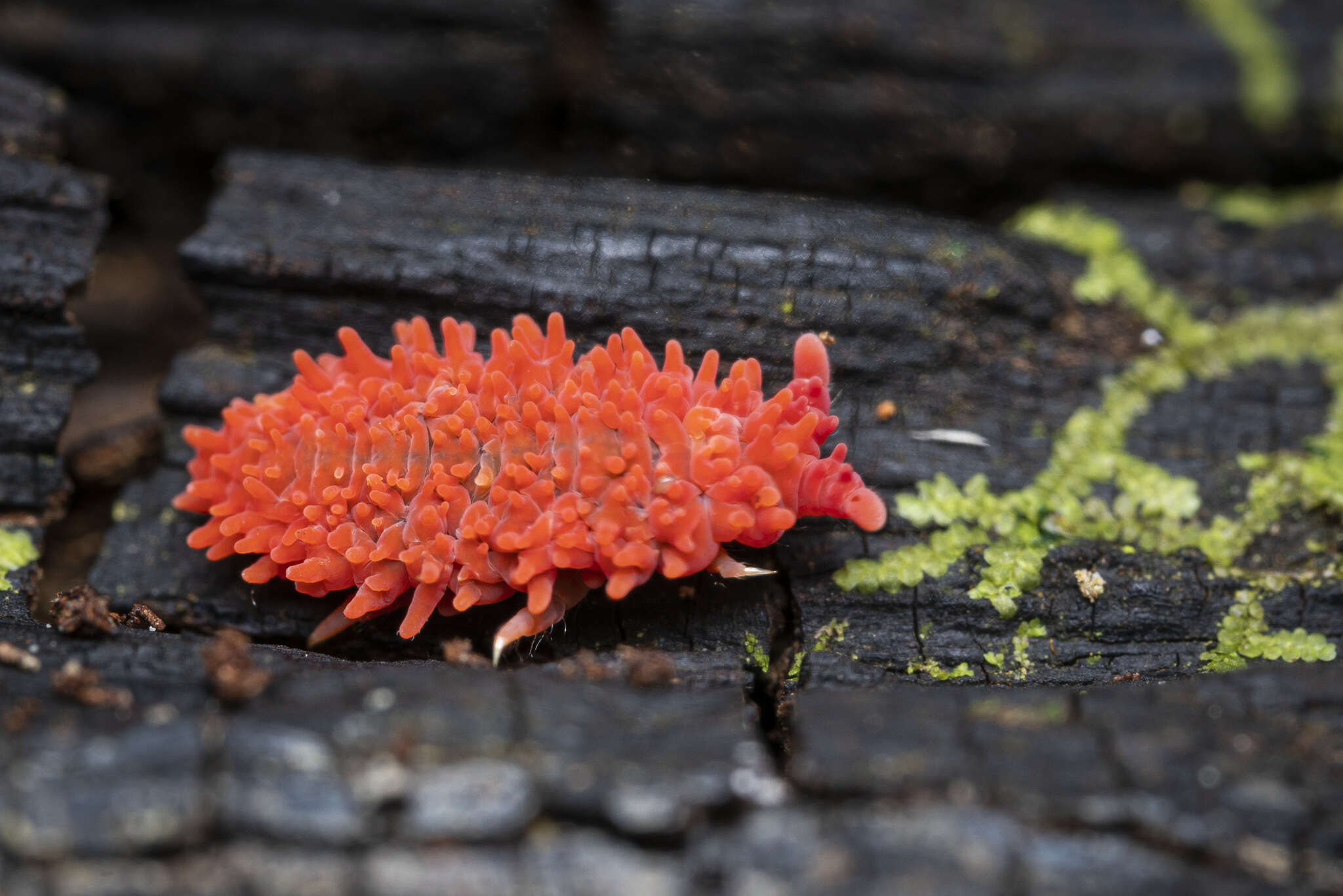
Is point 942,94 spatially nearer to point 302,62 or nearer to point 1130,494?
point 1130,494

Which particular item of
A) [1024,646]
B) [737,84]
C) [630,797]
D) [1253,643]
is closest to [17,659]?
[630,797]

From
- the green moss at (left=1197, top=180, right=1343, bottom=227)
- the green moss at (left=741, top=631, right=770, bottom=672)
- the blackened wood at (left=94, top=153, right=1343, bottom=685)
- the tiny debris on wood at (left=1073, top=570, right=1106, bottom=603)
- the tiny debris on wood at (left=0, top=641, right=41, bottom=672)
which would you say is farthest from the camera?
the green moss at (left=1197, top=180, right=1343, bottom=227)

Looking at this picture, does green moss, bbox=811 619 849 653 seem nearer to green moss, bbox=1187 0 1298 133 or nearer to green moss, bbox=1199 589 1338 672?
green moss, bbox=1199 589 1338 672

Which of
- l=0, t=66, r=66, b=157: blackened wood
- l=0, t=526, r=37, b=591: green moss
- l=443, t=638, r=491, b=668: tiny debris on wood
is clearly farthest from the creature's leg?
l=0, t=66, r=66, b=157: blackened wood

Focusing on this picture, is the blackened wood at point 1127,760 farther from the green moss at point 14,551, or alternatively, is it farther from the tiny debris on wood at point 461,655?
the green moss at point 14,551

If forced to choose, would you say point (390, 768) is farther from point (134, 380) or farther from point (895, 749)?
point (134, 380)

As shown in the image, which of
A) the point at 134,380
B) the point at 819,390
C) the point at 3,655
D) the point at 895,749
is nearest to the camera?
the point at 895,749

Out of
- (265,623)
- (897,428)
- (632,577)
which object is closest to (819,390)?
(897,428)
